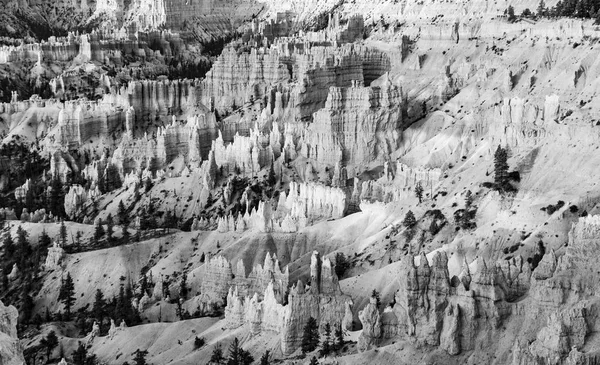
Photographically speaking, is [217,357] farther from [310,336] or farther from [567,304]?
[567,304]

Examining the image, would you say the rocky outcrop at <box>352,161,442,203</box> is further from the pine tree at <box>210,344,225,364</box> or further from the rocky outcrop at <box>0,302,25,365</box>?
the rocky outcrop at <box>0,302,25,365</box>

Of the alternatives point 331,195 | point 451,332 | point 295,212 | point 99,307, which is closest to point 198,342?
point 451,332

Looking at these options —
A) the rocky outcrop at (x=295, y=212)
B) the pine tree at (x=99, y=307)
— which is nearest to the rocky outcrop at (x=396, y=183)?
the rocky outcrop at (x=295, y=212)

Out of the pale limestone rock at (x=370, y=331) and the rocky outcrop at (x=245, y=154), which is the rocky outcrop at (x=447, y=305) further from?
the rocky outcrop at (x=245, y=154)

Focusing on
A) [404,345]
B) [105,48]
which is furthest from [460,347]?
[105,48]

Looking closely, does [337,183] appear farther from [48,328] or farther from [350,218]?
[48,328]

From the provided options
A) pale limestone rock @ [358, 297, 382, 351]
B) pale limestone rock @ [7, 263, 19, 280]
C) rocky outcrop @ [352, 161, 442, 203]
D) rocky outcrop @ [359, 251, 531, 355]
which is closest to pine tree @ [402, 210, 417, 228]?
rocky outcrop @ [352, 161, 442, 203]
